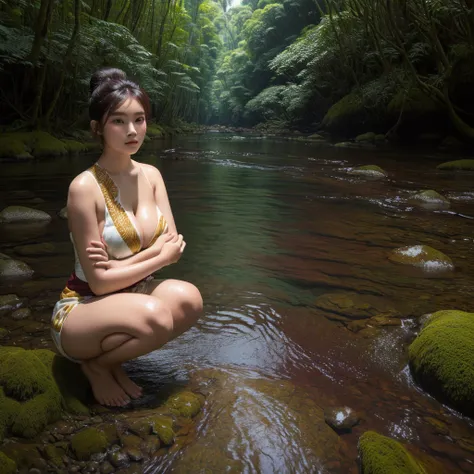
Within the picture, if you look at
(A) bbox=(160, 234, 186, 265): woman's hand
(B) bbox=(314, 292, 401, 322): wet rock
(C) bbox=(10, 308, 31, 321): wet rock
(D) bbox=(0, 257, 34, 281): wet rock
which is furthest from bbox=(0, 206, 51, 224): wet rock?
(A) bbox=(160, 234, 186, 265): woman's hand

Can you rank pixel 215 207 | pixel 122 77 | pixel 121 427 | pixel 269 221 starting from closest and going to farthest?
pixel 121 427 < pixel 122 77 < pixel 269 221 < pixel 215 207

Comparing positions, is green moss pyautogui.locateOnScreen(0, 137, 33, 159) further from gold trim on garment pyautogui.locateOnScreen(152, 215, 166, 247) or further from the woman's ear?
gold trim on garment pyautogui.locateOnScreen(152, 215, 166, 247)

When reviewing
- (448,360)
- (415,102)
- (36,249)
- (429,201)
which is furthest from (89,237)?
(415,102)

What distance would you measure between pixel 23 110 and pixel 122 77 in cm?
1504

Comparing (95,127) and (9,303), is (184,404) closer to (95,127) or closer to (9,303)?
(95,127)

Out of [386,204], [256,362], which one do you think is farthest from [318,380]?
[386,204]

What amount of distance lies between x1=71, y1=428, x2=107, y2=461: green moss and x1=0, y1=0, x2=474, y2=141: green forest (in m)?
10.9

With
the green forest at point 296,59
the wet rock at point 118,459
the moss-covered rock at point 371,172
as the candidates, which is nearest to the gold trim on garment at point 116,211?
the wet rock at point 118,459

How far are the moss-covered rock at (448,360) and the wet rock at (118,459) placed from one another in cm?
155

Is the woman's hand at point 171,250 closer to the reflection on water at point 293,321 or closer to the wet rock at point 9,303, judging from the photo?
the reflection on water at point 293,321

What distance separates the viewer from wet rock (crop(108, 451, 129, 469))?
1.71 metres

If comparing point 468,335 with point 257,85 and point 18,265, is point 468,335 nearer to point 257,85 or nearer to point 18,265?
point 18,265

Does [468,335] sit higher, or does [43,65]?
[43,65]

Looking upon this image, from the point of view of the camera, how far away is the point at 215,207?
7066 millimetres
